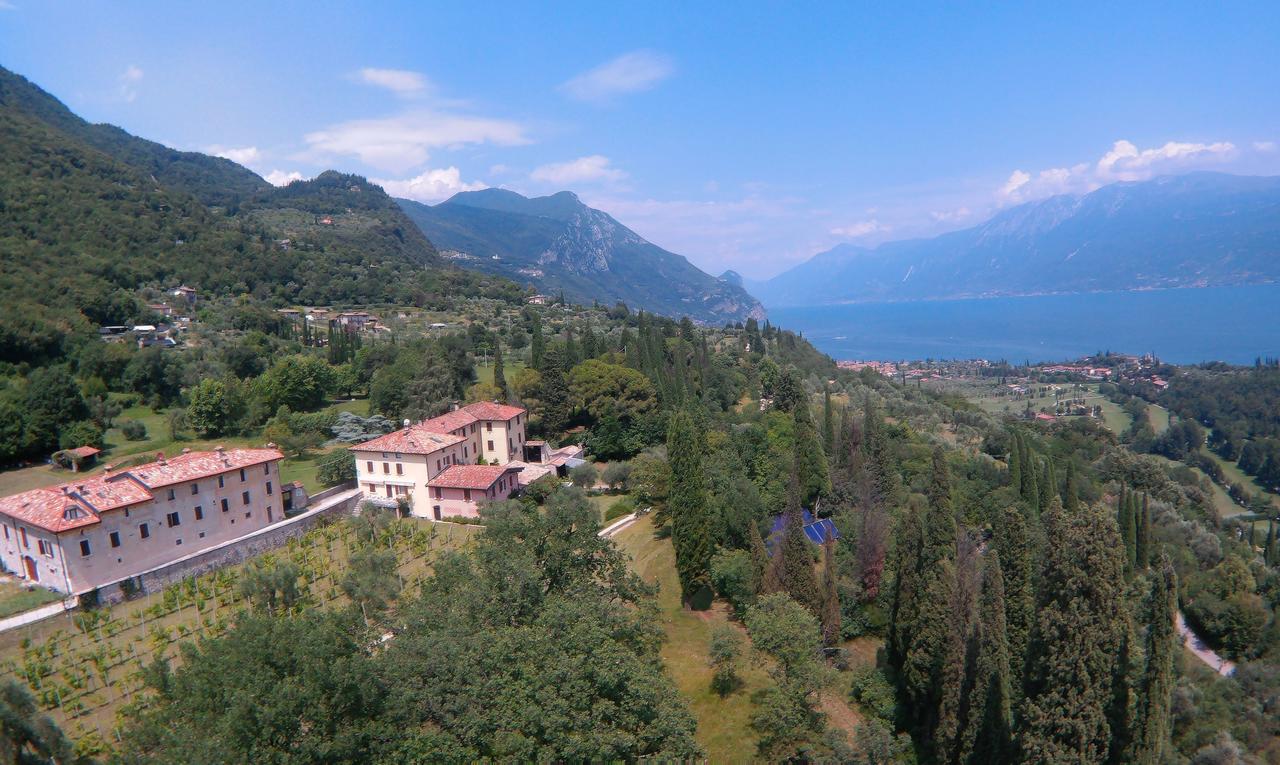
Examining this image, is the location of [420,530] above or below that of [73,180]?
below

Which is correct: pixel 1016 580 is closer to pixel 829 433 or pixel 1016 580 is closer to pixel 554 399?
pixel 829 433

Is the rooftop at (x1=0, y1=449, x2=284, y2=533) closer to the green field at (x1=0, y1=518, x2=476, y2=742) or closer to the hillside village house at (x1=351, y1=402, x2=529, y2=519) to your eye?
the green field at (x1=0, y1=518, x2=476, y2=742)

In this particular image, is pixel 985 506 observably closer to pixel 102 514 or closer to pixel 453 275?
pixel 102 514

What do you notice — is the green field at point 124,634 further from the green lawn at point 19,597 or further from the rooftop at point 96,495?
the rooftop at point 96,495

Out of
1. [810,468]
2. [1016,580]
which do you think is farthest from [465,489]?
[1016,580]

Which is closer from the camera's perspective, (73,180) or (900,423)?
(900,423)

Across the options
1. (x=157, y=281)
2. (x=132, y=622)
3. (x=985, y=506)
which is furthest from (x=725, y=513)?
(x=157, y=281)
